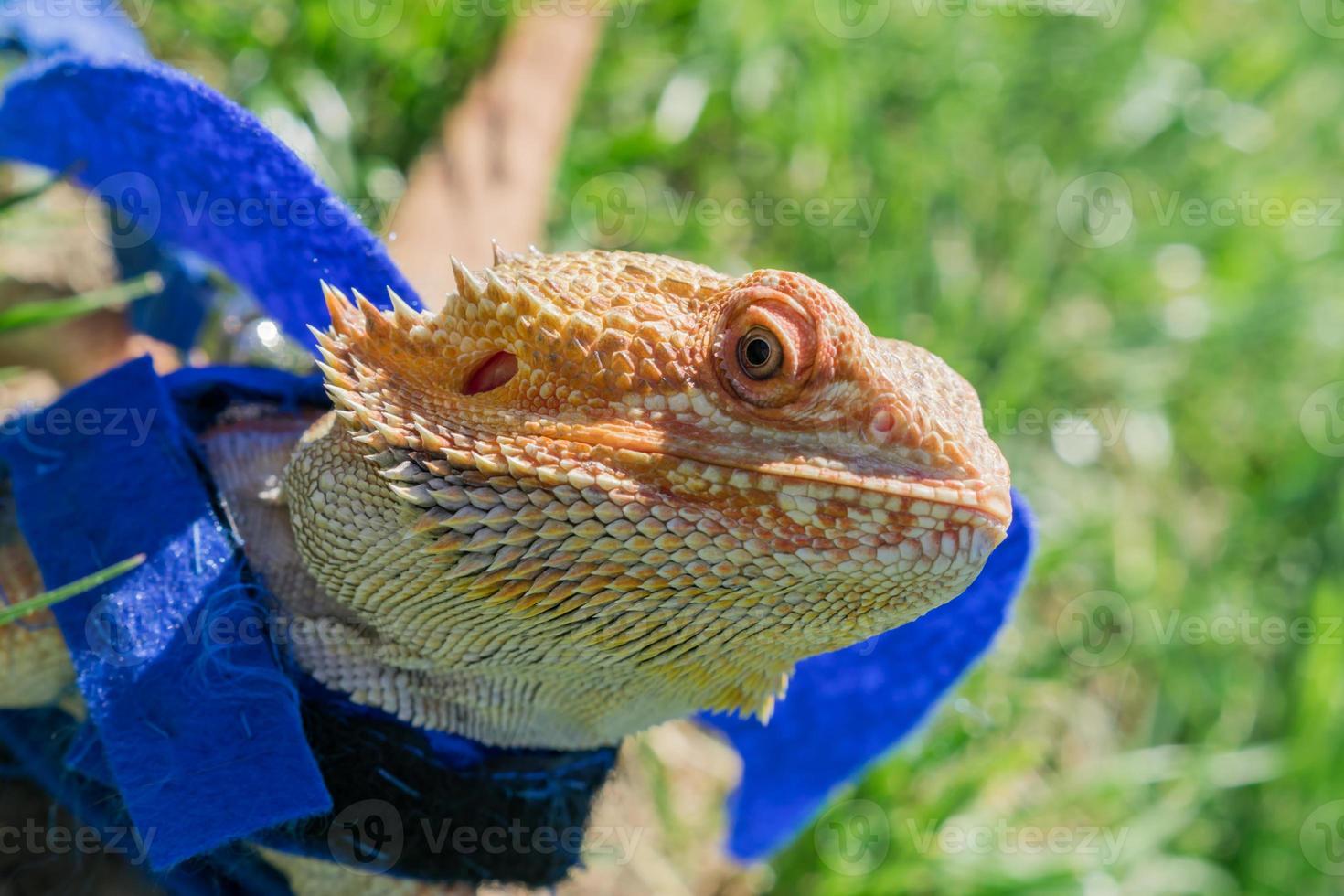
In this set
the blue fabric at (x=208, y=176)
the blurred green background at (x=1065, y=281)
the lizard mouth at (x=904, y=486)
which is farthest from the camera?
the blurred green background at (x=1065, y=281)

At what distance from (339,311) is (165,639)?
0.44 m

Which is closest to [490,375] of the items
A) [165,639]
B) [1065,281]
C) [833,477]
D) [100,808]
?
[833,477]

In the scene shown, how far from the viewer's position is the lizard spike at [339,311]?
1.40 meters

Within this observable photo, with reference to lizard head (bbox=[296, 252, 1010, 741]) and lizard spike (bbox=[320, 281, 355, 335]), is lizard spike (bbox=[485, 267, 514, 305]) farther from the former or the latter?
lizard spike (bbox=[320, 281, 355, 335])

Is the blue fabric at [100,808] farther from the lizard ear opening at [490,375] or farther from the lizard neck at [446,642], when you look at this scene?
the lizard ear opening at [490,375]

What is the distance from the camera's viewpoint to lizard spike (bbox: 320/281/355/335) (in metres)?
1.40

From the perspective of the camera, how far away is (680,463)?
127 cm

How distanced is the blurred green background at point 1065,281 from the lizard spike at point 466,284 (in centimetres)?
164

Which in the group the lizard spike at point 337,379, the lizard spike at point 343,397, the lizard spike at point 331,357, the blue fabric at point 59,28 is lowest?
the lizard spike at point 343,397

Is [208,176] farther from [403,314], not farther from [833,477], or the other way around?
[833,477]

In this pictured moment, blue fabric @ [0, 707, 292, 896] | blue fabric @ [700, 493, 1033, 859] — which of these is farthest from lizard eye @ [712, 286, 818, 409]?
blue fabric @ [0, 707, 292, 896]

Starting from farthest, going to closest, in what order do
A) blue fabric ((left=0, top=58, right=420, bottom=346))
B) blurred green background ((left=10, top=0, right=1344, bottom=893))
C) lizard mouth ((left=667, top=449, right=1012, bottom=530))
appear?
blurred green background ((left=10, top=0, right=1344, bottom=893)), blue fabric ((left=0, top=58, right=420, bottom=346)), lizard mouth ((left=667, top=449, right=1012, bottom=530))

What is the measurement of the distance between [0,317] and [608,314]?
4.49ft

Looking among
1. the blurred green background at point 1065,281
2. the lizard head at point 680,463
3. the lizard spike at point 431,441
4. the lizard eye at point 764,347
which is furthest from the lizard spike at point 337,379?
the blurred green background at point 1065,281
